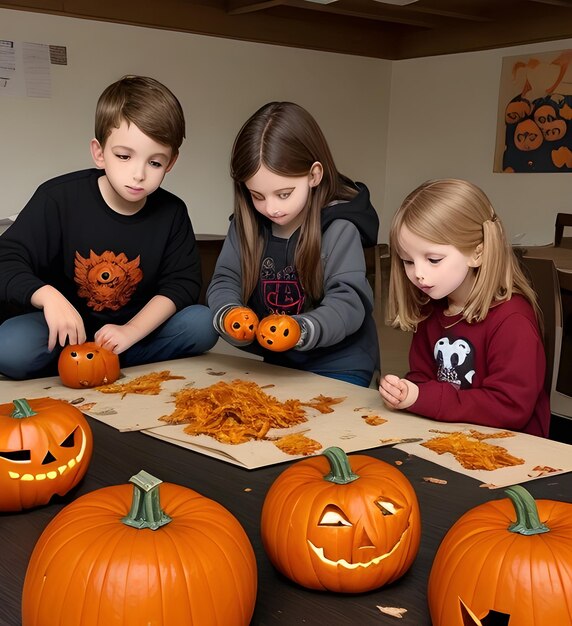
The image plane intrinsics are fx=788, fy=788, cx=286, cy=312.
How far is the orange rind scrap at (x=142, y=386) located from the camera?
157cm

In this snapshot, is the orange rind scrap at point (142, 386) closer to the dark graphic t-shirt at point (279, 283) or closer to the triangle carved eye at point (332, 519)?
the dark graphic t-shirt at point (279, 283)

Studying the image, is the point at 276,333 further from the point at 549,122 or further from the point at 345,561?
the point at 549,122

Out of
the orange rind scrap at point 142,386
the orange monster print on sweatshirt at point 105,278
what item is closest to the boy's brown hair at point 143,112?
the orange monster print on sweatshirt at point 105,278

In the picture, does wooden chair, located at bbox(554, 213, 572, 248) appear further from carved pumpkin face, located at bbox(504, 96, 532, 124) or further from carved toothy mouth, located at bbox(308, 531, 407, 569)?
carved toothy mouth, located at bbox(308, 531, 407, 569)

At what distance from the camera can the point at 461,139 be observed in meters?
5.01

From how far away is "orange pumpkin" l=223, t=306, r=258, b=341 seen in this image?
5.55ft

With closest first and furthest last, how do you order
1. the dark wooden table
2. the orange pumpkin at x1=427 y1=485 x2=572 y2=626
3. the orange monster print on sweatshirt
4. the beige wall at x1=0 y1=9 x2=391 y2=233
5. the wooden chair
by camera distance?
the orange pumpkin at x1=427 y1=485 x2=572 y2=626, the dark wooden table, the orange monster print on sweatshirt, the wooden chair, the beige wall at x1=0 y1=9 x2=391 y2=233

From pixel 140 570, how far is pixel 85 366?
38.2 inches

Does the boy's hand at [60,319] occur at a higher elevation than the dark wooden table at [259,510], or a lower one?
higher

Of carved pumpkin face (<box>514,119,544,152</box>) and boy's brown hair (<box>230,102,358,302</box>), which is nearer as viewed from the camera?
boy's brown hair (<box>230,102,358,302</box>)

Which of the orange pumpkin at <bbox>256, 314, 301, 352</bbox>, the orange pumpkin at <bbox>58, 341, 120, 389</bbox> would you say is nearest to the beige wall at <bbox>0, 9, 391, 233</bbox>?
the orange pumpkin at <bbox>58, 341, 120, 389</bbox>

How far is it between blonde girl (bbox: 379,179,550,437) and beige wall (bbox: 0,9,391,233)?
9.26 ft

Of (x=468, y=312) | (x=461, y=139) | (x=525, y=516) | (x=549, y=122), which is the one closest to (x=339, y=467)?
(x=525, y=516)

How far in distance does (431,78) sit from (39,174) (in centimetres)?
267
